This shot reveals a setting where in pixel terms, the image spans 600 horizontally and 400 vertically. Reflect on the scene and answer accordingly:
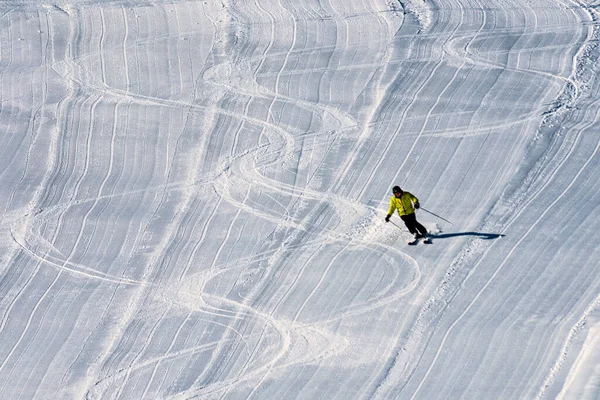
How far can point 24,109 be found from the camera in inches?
677

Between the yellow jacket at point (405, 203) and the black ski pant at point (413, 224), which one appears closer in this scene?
the yellow jacket at point (405, 203)

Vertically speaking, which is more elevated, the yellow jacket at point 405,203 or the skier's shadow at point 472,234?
the yellow jacket at point 405,203

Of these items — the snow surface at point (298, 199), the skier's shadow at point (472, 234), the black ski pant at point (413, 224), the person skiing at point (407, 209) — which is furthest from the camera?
the skier's shadow at point (472, 234)

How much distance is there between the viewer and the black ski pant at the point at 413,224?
12477mm

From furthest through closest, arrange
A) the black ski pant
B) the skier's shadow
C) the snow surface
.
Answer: the skier's shadow → the black ski pant → the snow surface

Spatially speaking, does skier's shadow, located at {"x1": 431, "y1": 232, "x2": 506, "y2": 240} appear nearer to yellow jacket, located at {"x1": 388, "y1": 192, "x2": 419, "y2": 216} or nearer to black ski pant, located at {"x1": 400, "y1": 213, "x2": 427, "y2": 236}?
black ski pant, located at {"x1": 400, "y1": 213, "x2": 427, "y2": 236}

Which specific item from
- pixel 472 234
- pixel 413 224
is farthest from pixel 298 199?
pixel 472 234

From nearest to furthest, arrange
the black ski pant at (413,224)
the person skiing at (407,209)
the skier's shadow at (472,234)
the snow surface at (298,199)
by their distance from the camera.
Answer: the snow surface at (298,199) < the person skiing at (407,209) < the black ski pant at (413,224) < the skier's shadow at (472,234)

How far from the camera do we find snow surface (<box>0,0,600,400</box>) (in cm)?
1116

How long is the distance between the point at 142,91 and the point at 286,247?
5.55 meters

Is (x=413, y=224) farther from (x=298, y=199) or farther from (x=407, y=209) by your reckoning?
(x=298, y=199)

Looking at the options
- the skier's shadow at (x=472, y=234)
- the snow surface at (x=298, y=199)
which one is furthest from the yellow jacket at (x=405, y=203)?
the skier's shadow at (x=472, y=234)

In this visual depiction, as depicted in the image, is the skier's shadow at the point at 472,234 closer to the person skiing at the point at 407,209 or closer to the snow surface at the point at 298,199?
the snow surface at the point at 298,199

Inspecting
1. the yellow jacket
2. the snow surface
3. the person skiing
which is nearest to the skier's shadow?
the snow surface
